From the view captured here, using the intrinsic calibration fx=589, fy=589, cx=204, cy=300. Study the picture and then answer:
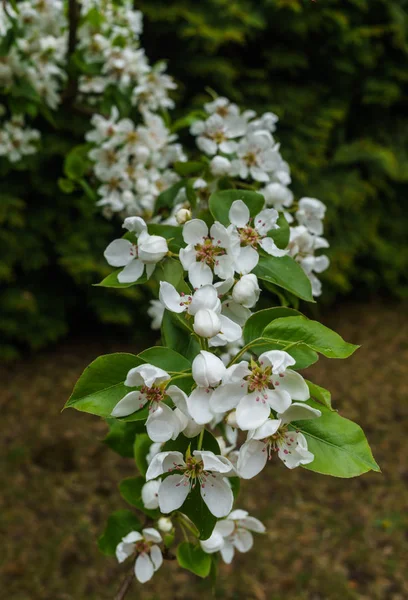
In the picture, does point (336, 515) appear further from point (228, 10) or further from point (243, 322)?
point (228, 10)

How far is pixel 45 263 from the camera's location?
4156 millimetres

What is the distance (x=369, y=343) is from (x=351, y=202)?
1.24 meters

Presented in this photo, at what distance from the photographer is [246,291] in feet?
2.93

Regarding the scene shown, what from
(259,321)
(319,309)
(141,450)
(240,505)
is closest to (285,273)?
(259,321)

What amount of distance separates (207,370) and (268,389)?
9 centimetres

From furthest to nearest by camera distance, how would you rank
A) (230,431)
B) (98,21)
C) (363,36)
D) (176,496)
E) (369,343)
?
(369,343) < (363,36) < (98,21) < (230,431) < (176,496)

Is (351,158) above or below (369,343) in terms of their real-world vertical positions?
above

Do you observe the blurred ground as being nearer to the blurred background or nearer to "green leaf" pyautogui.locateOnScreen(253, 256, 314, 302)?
the blurred background

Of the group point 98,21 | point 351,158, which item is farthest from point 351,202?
point 98,21

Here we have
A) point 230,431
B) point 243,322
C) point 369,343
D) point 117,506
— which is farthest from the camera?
point 369,343

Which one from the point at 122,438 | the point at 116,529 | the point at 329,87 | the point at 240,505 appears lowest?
the point at 240,505

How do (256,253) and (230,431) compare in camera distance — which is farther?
(230,431)

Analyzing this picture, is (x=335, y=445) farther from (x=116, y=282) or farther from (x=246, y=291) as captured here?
(x=116, y=282)

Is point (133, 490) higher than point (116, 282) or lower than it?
lower
